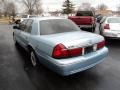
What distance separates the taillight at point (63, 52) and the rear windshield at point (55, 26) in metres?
1.01

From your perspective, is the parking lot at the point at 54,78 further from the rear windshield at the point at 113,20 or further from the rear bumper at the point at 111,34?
the rear windshield at the point at 113,20

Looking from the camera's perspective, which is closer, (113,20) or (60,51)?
(60,51)

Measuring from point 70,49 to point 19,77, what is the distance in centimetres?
169

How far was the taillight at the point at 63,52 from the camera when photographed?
352 cm

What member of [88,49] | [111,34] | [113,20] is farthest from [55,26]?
[113,20]

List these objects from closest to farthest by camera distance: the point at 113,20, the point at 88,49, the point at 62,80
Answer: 1. the point at 88,49
2. the point at 62,80
3. the point at 113,20

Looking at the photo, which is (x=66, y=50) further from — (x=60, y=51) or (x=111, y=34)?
(x=111, y=34)

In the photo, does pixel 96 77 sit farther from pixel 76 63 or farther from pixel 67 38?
pixel 67 38

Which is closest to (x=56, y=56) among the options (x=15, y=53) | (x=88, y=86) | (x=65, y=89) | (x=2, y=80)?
(x=65, y=89)

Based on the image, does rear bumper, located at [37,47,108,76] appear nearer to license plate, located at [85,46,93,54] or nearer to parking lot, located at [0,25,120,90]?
license plate, located at [85,46,93,54]

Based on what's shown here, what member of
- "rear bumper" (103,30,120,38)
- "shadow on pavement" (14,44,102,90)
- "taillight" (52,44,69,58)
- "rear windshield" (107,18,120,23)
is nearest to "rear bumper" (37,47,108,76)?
"taillight" (52,44,69,58)

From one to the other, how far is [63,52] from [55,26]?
143cm

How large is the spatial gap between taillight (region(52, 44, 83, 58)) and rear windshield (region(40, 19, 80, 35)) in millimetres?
1013

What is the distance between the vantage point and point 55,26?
15.6 feet
